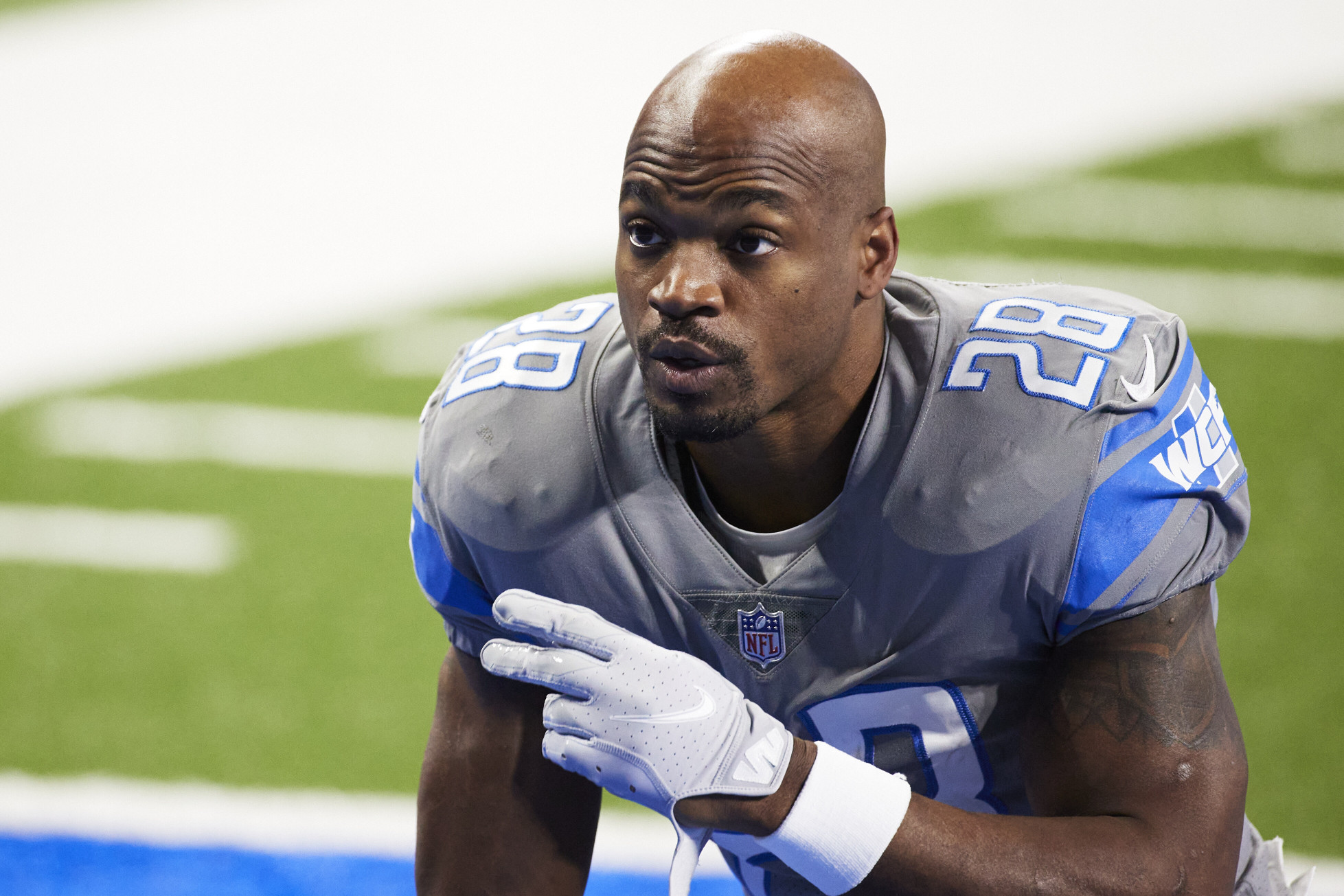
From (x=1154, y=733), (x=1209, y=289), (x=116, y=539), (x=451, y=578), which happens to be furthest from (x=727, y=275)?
(x=1209, y=289)

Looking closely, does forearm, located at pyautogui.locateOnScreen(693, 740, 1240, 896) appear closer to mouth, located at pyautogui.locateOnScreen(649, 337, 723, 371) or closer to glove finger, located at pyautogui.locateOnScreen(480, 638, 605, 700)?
glove finger, located at pyautogui.locateOnScreen(480, 638, 605, 700)

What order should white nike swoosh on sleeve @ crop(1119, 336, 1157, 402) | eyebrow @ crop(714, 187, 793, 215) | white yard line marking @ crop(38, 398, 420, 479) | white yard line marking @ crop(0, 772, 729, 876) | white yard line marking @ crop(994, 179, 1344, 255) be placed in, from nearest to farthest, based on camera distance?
eyebrow @ crop(714, 187, 793, 215) < white nike swoosh on sleeve @ crop(1119, 336, 1157, 402) < white yard line marking @ crop(0, 772, 729, 876) < white yard line marking @ crop(38, 398, 420, 479) < white yard line marking @ crop(994, 179, 1344, 255)

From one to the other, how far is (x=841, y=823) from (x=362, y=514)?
2.84m

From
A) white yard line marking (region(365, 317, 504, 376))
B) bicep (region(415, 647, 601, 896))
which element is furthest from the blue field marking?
white yard line marking (region(365, 317, 504, 376))

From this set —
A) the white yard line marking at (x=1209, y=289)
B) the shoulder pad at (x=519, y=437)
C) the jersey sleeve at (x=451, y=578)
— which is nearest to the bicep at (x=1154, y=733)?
the shoulder pad at (x=519, y=437)

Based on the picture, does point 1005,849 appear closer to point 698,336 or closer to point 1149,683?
point 1149,683

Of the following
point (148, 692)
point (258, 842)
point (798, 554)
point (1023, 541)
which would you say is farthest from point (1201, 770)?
point (148, 692)

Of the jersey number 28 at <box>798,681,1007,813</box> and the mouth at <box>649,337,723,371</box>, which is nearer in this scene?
the mouth at <box>649,337,723,371</box>

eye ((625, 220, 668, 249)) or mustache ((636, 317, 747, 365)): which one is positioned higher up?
eye ((625, 220, 668, 249))

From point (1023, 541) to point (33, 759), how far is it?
2.72 metres

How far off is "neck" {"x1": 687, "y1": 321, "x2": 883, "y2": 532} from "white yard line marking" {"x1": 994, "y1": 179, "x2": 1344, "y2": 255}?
3.51 metres

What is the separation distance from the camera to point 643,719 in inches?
70.4

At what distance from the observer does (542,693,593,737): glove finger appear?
5.99ft

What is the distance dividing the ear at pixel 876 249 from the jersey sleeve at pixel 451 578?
2.16 feet
